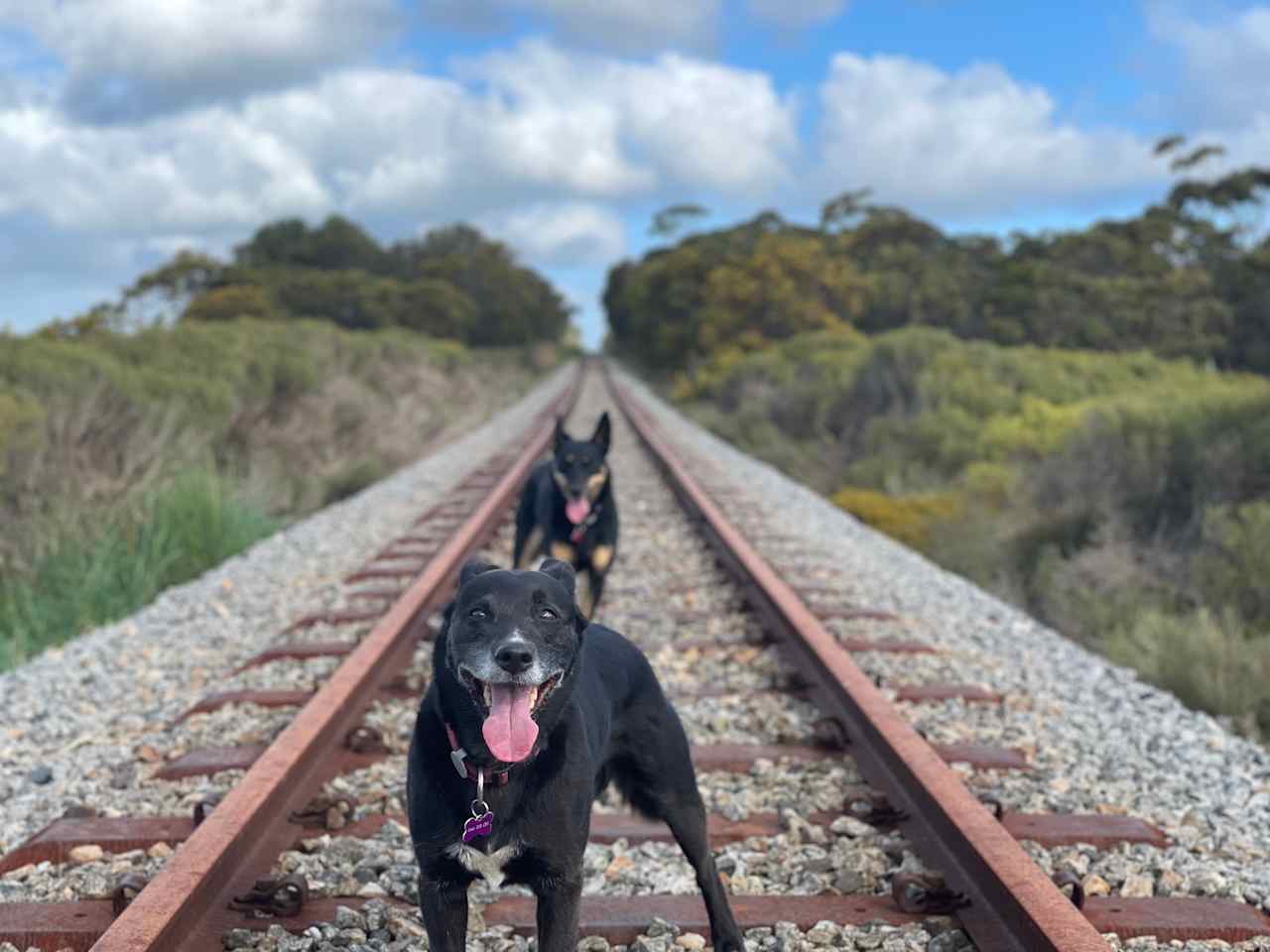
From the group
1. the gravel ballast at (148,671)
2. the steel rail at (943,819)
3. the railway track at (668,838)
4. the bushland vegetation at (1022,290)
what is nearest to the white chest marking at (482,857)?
the railway track at (668,838)

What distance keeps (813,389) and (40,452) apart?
14804mm

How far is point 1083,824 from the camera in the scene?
4070 mm

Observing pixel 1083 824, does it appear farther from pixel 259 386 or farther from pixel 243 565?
pixel 259 386

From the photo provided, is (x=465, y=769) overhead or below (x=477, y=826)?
overhead

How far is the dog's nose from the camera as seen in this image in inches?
102

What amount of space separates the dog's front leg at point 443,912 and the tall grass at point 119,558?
5304 mm

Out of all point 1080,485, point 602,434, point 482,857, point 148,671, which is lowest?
point 148,671

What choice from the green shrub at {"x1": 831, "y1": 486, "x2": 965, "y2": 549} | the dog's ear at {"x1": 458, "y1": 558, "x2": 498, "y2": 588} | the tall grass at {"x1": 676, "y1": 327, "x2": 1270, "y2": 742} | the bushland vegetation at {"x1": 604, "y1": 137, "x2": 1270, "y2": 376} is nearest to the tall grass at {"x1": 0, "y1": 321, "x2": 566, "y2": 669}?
the dog's ear at {"x1": 458, "y1": 558, "x2": 498, "y2": 588}

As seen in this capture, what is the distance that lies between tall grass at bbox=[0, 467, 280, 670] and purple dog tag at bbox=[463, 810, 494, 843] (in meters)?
5.46

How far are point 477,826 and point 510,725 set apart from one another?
9.6 inches

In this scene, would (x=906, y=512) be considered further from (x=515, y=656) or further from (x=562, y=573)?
(x=515, y=656)

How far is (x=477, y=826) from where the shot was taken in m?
2.72

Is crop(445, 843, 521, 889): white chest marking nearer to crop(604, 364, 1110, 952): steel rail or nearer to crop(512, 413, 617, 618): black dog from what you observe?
crop(604, 364, 1110, 952): steel rail

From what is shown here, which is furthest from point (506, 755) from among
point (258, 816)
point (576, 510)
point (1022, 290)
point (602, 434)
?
point (1022, 290)
